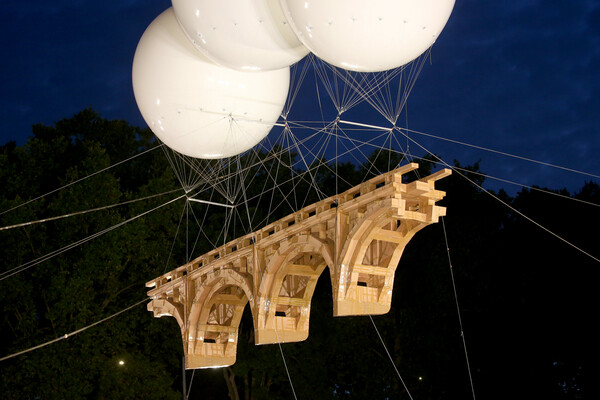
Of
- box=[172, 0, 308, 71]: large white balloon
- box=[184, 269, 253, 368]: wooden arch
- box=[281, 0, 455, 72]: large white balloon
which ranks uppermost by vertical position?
box=[172, 0, 308, 71]: large white balloon

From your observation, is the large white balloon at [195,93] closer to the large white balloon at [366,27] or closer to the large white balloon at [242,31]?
the large white balloon at [242,31]

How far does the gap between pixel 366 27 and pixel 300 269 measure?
4.41m

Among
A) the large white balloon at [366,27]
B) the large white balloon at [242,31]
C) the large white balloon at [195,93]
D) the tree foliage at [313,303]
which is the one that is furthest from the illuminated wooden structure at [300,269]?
the tree foliage at [313,303]

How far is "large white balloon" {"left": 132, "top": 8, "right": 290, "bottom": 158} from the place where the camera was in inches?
343

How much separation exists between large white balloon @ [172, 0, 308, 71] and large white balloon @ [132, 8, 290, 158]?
2.56 feet

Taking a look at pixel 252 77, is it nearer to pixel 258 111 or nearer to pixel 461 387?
pixel 258 111

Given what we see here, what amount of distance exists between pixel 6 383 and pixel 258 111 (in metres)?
14.7

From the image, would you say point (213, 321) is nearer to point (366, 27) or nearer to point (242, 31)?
point (242, 31)

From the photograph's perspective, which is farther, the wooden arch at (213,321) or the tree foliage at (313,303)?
the tree foliage at (313,303)

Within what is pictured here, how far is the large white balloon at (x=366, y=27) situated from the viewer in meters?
6.52

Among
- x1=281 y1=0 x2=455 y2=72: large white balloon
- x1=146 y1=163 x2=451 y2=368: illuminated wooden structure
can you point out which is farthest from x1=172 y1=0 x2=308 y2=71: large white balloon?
x1=146 y1=163 x2=451 y2=368: illuminated wooden structure

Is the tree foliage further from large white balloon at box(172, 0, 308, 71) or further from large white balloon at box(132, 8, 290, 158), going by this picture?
large white balloon at box(172, 0, 308, 71)

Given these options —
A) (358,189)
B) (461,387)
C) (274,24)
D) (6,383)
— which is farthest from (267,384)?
(274,24)

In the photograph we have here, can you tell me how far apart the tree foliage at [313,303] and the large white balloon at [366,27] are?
1489 cm
